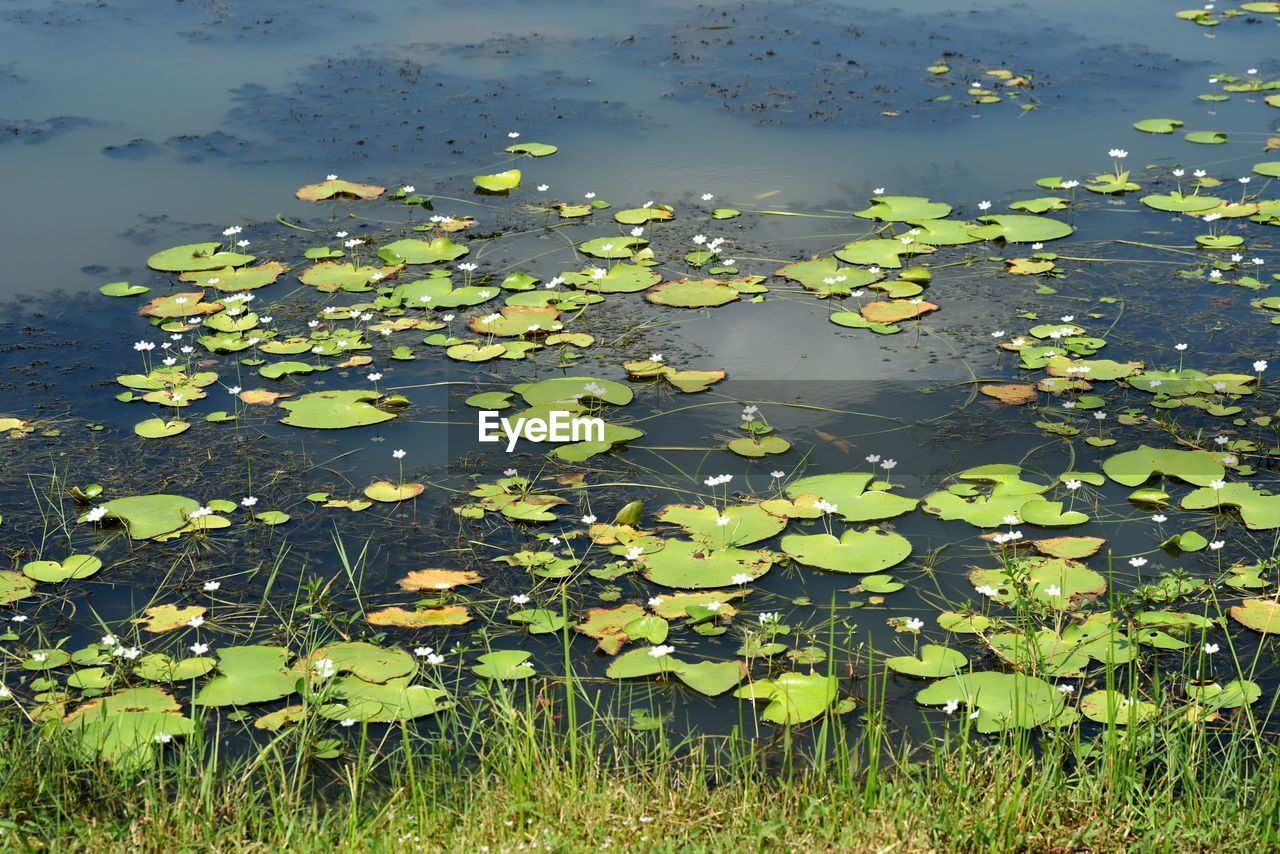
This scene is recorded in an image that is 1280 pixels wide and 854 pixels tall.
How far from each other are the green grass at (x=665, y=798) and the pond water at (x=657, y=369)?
0.15m

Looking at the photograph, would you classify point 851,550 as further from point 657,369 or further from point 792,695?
Result: point 657,369

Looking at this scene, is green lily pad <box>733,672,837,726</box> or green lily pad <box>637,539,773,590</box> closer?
green lily pad <box>733,672,837,726</box>

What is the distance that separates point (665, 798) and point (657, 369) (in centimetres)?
185

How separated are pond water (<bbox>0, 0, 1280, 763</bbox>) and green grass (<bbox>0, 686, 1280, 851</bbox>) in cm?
15

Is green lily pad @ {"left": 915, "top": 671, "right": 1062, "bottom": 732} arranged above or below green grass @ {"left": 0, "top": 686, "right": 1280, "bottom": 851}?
below

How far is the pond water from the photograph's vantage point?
110 inches

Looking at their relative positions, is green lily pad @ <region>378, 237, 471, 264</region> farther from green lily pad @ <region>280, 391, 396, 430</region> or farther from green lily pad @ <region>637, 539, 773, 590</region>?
green lily pad @ <region>637, 539, 773, 590</region>

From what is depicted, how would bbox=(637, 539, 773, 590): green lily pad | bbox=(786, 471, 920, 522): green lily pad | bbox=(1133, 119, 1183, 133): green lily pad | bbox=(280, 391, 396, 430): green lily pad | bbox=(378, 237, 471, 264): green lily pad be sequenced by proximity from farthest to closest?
bbox=(1133, 119, 1183, 133): green lily pad, bbox=(378, 237, 471, 264): green lily pad, bbox=(280, 391, 396, 430): green lily pad, bbox=(786, 471, 920, 522): green lily pad, bbox=(637, 539, 773, 590): green lily pad

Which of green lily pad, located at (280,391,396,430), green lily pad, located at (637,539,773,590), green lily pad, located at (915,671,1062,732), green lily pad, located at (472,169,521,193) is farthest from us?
green lily pad, located at (472,169,521,193)

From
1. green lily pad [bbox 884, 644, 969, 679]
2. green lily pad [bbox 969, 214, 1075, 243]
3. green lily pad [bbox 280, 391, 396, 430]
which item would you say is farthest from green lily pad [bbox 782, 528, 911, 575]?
green lily pad [bbox 969, 214, 1075, 243]

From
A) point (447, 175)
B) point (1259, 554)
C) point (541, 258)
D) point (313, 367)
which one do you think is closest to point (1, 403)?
point (313, 367)

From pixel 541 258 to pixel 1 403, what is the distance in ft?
5.87

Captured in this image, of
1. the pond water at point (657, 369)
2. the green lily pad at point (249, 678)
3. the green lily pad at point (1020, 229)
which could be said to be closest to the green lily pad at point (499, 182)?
the pond water at point (657, 369)

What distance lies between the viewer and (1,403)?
3.85m
